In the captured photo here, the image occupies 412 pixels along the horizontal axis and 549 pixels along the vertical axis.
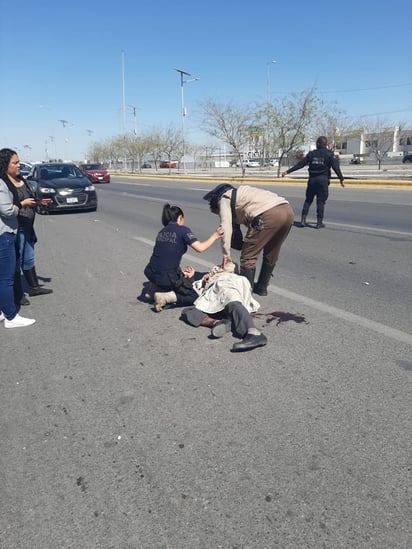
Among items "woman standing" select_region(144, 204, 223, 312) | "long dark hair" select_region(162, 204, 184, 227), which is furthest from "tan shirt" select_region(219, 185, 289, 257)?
"long dark hair" select_region(162, 204, 184, 227)

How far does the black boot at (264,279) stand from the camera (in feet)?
17.5

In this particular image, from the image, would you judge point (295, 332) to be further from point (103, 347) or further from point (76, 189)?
point (76, 189)

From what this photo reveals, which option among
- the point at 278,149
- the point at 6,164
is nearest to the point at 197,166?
the point at 278,149

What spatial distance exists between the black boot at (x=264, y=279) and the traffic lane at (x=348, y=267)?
46 cm

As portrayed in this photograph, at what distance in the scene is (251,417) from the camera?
2879mm

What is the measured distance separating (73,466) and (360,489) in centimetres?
150

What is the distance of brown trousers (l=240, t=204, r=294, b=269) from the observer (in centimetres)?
482

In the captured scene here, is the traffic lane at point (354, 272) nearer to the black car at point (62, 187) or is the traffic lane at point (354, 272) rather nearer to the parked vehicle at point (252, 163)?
the black car at point (62, 187)

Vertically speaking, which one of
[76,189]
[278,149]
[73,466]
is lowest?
[73,466]

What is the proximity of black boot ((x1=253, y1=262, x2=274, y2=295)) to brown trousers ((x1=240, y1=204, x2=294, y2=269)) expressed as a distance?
0.31 m

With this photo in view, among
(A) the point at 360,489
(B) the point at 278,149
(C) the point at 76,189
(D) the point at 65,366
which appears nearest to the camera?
(A) the point at 360,489

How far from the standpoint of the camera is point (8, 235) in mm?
4398

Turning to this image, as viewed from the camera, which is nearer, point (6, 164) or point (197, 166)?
point (6, 164)

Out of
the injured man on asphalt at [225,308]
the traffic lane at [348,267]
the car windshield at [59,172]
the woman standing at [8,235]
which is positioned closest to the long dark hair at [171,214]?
the injured man on asphalt at [225,308]
